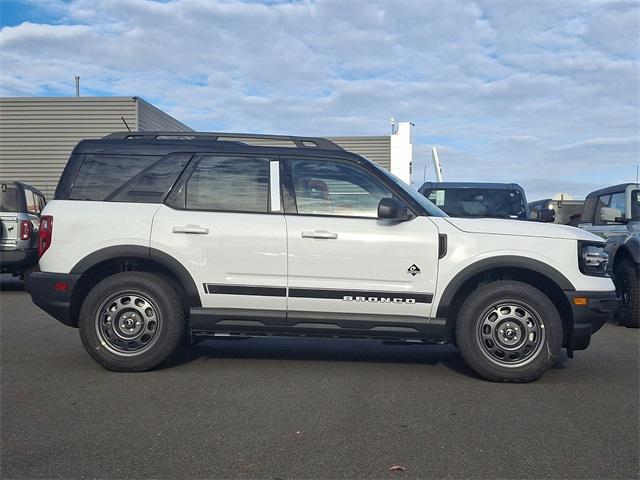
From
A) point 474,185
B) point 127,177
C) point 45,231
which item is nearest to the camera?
point 45,231

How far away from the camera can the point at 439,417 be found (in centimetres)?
427

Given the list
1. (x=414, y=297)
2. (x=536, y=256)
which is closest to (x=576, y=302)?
(x=536, y=256)

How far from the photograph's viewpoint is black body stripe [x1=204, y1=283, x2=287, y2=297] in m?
5.26

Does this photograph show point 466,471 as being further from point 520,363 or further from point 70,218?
point 70,218

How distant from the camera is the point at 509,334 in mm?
5156

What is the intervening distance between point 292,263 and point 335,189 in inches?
30.1

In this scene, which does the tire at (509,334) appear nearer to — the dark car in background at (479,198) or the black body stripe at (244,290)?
the black body stripe at (244,290)

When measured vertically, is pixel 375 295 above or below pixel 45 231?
below

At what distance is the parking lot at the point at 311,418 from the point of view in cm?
345

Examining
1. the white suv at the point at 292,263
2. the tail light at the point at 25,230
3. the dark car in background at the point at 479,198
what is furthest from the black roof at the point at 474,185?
the tail light at the point at 25,230

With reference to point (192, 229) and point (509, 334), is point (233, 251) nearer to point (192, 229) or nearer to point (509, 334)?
point (192, 229)

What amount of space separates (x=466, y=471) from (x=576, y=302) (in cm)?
230

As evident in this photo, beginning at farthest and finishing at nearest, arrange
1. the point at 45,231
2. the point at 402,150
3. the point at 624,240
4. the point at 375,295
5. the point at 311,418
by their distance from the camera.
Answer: the point at 402,150 < the point at 624,240 < the point at 45,231 < the point at 375,295 < the point at 311,418

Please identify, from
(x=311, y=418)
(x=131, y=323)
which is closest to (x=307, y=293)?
(x=311, y=418)
